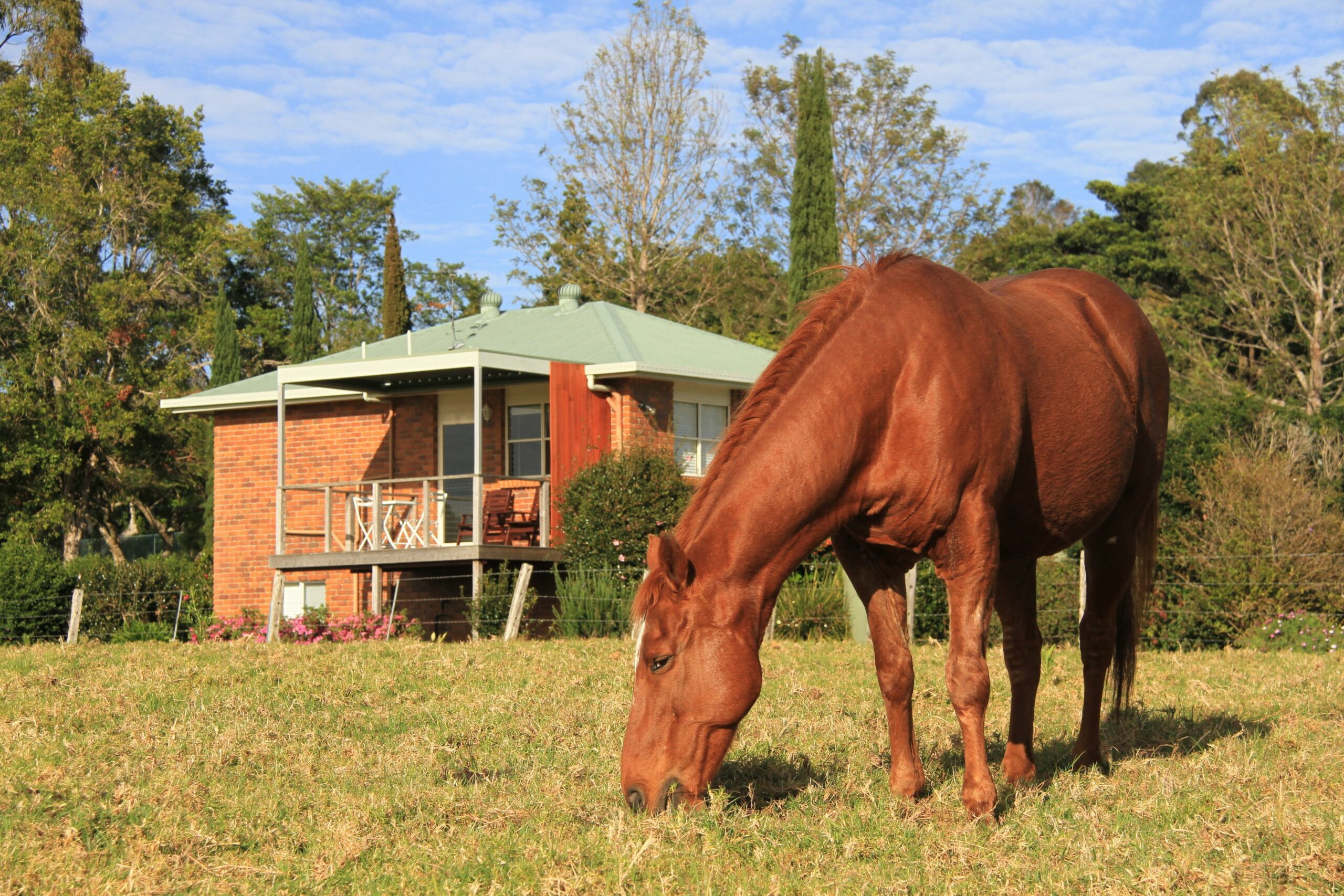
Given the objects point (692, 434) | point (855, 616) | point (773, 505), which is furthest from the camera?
point (692, 434)

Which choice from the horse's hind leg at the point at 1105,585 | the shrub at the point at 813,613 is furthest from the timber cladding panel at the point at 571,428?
the horse's hind leg at the point at 1105,585

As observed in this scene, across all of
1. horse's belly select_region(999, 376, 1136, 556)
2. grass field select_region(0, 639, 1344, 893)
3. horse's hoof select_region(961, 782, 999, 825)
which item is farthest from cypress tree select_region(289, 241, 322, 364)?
horse's hoof select_region(961, 782, 999, 825)

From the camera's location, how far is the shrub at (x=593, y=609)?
51.5ft

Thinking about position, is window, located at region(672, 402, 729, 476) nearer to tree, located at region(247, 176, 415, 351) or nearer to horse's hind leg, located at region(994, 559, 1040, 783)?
horse's hind leg, located at region(994, 559, 1040, 783)

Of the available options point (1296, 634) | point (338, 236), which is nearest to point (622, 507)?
point (1296, 634)

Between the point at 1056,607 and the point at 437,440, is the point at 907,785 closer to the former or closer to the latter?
the point at 1056,607

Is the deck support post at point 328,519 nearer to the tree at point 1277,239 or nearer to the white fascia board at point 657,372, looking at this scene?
the white fascia board at point 657,372

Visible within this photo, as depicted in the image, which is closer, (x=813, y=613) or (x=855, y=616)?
(x=855, y=616)

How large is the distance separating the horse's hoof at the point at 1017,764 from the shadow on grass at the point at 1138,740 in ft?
0.27

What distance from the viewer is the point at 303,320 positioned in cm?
3872

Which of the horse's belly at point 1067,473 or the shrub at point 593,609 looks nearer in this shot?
the horse's belly at point 1067,473

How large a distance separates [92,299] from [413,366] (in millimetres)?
17614

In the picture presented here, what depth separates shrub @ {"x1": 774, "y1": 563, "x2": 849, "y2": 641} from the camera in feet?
50.5

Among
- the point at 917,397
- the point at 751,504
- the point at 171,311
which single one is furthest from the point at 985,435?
the point at 171,311
